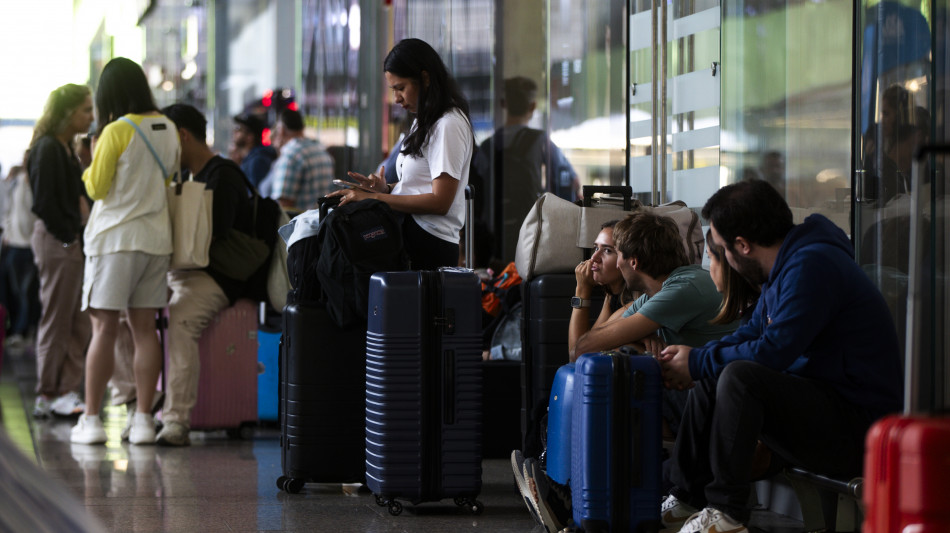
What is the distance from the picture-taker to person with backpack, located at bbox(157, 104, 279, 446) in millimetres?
5949

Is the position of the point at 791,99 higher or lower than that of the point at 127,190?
higher

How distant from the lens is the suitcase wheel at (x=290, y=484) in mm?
4512

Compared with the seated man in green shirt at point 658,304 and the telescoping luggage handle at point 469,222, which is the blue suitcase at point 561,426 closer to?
the seated man in green shirt at point 658,304

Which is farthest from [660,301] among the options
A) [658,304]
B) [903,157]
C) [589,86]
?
[589,86]

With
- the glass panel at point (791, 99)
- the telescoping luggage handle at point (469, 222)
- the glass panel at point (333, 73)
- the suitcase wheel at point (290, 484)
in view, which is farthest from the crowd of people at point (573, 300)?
the glass panel at point (333, 73)

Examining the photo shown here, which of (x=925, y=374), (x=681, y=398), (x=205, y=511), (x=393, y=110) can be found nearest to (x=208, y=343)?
(x=205, y=511)

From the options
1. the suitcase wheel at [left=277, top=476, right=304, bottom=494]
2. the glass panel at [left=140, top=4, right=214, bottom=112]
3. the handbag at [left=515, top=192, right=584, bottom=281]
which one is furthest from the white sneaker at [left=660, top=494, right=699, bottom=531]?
the glass panel at [left=140, top=4, right=214, bottom=112]

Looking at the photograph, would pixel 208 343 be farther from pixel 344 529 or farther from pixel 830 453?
pixel 830 453

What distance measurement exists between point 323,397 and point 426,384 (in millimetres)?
532

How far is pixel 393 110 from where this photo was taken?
394 inches

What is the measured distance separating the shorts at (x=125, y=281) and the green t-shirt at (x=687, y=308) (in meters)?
2.69

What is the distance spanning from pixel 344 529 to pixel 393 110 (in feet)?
21.4

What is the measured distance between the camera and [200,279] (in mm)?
6035

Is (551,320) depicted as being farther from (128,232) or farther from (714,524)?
(128,232)
